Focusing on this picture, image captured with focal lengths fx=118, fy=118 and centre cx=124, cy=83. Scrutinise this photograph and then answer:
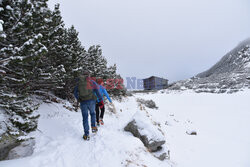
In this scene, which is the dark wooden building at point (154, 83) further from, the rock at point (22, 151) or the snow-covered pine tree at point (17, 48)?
the snow-covered pine tree at point (17, 48)

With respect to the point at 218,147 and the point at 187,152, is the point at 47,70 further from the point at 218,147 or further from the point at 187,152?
the point at 218,147

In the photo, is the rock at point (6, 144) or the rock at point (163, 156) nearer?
the rock at point (6, 144)

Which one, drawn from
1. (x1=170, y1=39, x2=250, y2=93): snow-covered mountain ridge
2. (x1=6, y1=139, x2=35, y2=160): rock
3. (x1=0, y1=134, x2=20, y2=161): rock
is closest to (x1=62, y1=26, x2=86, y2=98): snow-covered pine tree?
(x1=6, y1=139, x2=35, y2=160): rock

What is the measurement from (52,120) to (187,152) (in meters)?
7.29

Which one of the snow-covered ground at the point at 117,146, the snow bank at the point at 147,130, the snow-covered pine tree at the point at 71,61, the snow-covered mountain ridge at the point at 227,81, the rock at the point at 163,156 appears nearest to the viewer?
the snow-covered ground at the point at 117,146

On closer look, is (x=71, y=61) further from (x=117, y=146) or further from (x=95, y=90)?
(x=117, y=146)

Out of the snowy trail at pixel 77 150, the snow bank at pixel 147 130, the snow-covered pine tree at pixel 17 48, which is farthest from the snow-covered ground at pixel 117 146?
the snow-covered pine tree at pixel 17 48

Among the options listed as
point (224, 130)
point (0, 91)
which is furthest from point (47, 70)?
point (224, 130)

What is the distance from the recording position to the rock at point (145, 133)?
4.85 meters

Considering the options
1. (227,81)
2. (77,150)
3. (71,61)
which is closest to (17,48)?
(77,150)

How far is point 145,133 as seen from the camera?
4988mm

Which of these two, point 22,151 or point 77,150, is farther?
point 77,150

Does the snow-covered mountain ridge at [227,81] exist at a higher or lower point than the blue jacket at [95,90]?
higher

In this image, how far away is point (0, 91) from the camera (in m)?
2.98
